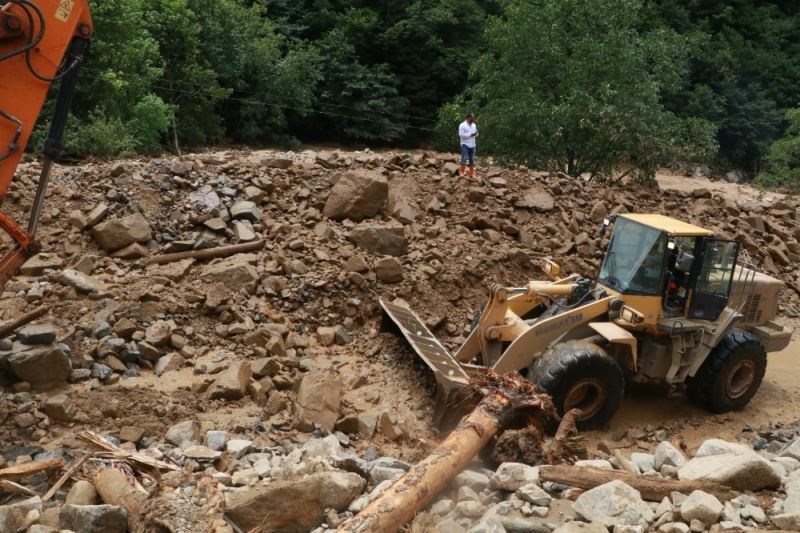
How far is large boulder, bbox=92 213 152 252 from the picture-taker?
967cm

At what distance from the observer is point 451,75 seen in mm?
33969

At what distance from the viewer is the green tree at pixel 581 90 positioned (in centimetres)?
1650

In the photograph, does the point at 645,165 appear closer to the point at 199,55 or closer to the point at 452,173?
Answer: the point at 452,173

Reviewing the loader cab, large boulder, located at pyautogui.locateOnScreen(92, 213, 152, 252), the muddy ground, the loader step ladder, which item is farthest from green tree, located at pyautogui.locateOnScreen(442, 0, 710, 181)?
large boulder, located at pyautogui.locateOnScreen(92, 213, 152, 252)

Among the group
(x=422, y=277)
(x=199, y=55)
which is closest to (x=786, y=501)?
(x=422, y=277)

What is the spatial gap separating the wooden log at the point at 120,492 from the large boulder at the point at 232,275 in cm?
400

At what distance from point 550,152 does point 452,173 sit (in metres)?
5.65

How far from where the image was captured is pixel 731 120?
35.9m

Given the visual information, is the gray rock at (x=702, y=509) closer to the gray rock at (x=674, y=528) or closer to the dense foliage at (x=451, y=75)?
the gray rock at (x=674, y=528)

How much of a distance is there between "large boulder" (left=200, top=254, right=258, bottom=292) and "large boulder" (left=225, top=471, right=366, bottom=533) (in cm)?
436

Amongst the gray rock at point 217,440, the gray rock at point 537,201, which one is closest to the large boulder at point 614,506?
the gray rock at point 217,440

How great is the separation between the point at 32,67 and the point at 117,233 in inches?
162

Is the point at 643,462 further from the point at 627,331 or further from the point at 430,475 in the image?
the point at 430,475

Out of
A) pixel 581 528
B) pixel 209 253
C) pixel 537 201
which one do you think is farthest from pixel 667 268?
pixel 209 253
